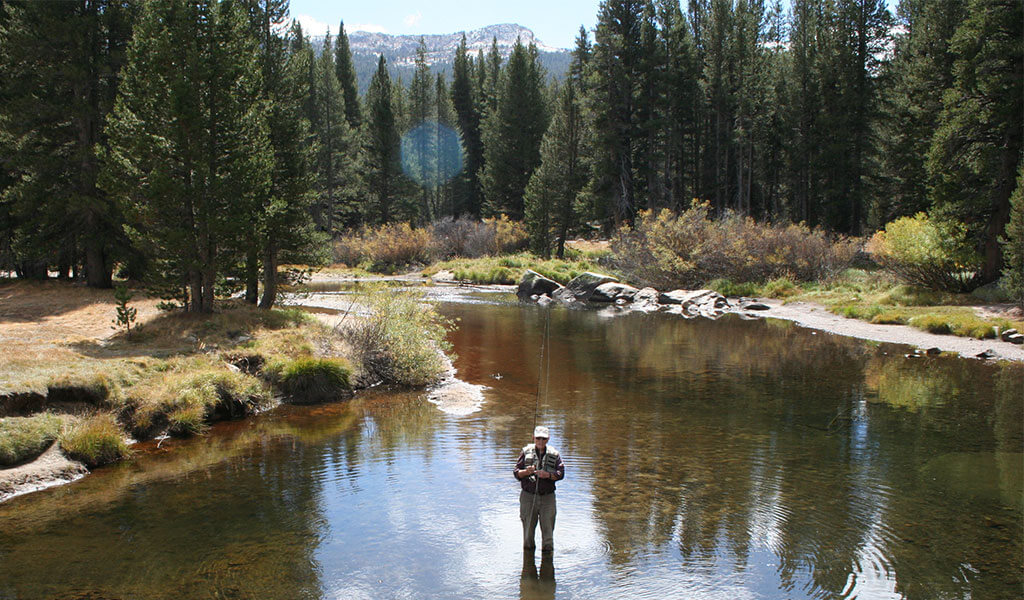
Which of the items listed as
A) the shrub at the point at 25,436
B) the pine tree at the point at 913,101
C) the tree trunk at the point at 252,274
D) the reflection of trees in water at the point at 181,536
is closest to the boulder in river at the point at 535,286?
the tree trunk at the point at 252,274

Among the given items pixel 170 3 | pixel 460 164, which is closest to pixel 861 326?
pixel 170 3

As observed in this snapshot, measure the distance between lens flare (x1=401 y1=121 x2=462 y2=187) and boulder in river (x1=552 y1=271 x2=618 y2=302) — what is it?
3896 cm

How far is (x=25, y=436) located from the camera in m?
10.5

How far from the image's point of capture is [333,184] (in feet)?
190

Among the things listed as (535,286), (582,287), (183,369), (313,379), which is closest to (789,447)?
(313,379)

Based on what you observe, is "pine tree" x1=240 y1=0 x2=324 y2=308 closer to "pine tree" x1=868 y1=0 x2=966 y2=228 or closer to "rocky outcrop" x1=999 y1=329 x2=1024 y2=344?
"rocky outcrop" x1=999 y1=329 x2=1024 y2=344

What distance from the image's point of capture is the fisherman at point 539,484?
763 centimetres

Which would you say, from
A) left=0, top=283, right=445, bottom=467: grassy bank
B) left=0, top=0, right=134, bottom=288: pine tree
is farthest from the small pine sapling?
left=0, top=0, right=134, bottom=288: pine tree

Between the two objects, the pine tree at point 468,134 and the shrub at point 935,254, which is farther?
the pine tree at point 468,134

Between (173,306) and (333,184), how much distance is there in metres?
41.0

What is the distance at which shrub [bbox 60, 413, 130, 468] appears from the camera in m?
10.9

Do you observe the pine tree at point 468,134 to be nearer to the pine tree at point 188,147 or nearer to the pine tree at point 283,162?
the pine tree at point 283,162

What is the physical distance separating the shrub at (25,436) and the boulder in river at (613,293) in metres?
28.9

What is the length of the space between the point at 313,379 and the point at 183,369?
269 centimetres
